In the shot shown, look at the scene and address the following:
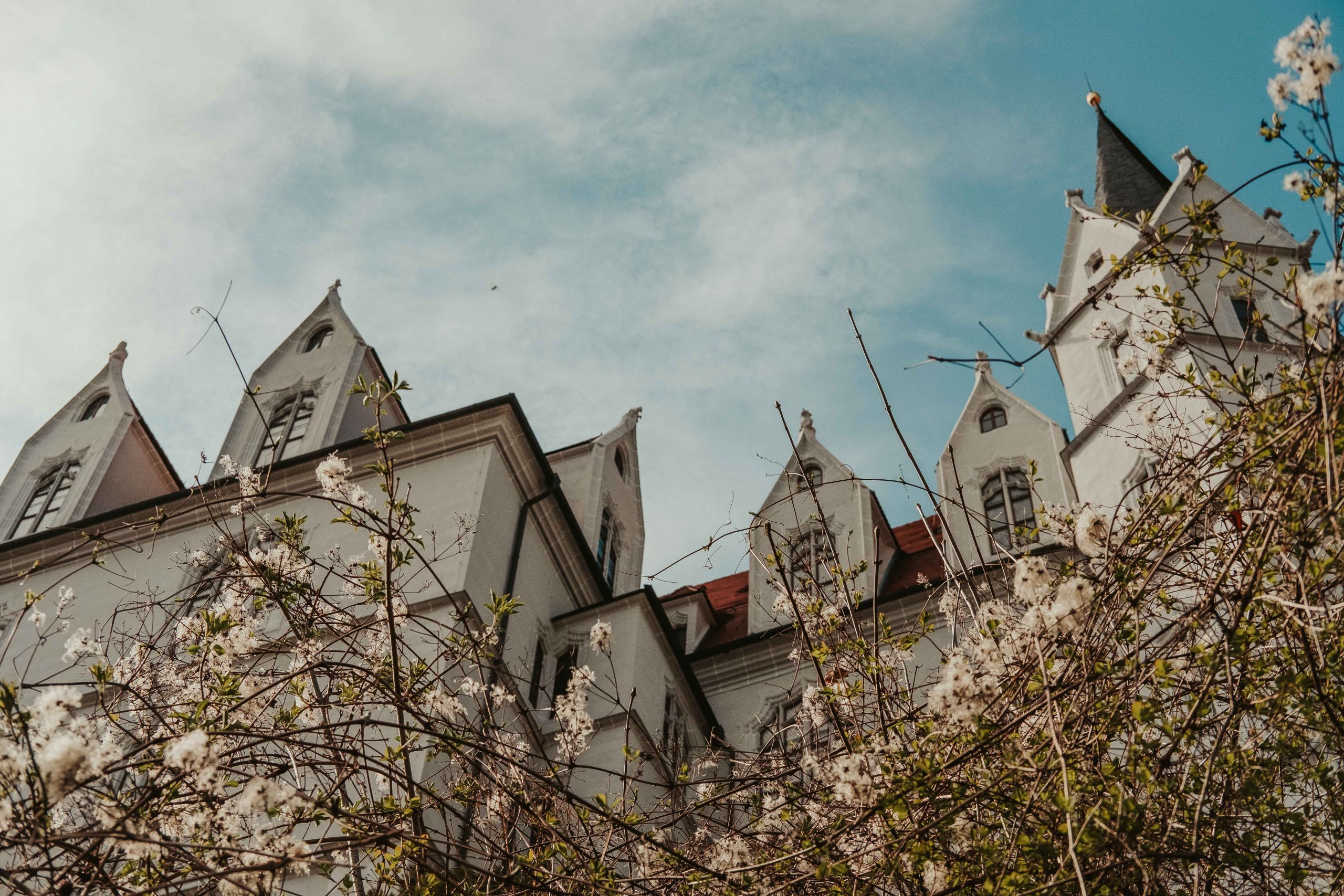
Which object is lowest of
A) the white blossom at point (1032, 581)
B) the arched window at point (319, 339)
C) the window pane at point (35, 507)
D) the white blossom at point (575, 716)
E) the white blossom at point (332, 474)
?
the white blossom at point (575, 716)

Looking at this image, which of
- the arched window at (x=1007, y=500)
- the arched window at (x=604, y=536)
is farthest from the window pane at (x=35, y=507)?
the arched window at (x=1007, y=500)

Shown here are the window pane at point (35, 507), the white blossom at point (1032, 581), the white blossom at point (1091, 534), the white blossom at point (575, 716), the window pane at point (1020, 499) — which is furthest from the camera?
the window pane at point (35, 507)

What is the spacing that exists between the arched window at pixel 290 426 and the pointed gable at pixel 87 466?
305 centimetres

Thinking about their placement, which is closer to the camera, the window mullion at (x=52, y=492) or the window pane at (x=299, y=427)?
the window pane at (x=299, y=427)

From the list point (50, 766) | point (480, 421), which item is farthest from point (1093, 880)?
point (480, 421)

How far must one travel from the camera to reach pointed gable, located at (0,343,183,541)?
19109 mm

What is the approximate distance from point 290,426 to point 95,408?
212 inches

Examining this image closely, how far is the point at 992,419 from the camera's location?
1947 cm

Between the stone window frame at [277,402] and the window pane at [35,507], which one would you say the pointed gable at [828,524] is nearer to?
the stone window frame at [277,402]

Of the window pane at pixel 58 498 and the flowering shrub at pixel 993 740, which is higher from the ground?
the window pane at pixel 58 498

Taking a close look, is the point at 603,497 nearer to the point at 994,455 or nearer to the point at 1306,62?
the point at 994,455

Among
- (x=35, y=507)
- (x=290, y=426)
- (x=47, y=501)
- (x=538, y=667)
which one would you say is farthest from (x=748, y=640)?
(x=35, y=507)

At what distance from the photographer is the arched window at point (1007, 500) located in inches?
687

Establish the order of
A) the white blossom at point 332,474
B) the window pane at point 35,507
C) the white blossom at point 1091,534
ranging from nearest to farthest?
the white blossom at point 1091,534 < the white blossom at point 332,474 < the window pane at point 35,507
